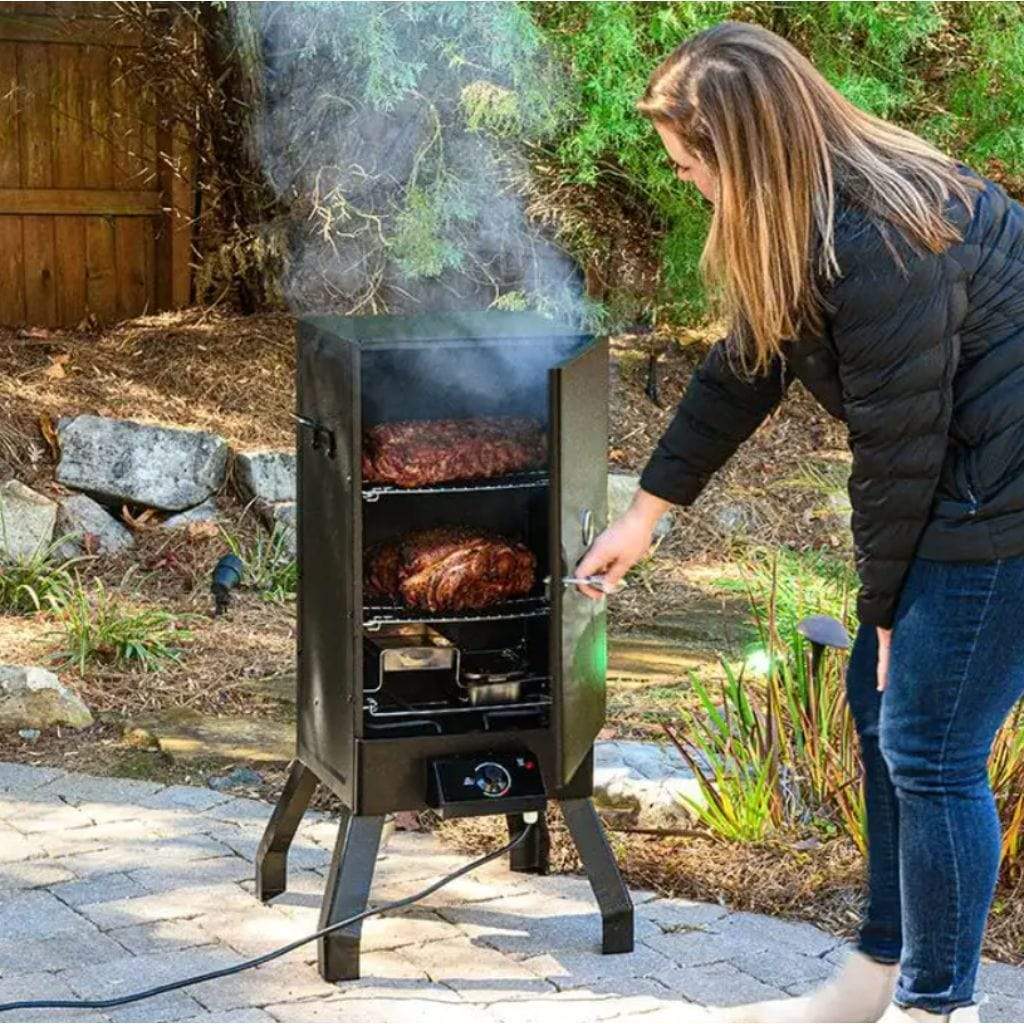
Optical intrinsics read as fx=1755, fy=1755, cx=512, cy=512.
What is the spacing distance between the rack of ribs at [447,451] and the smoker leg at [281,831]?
0.75m

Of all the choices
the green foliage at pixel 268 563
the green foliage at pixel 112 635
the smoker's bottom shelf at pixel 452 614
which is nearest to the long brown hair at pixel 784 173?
the smoker's bottom shelf at pixel 452 614

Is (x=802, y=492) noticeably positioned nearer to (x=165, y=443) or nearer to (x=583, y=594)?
(x=165, y=443)

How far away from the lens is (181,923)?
3730 mm

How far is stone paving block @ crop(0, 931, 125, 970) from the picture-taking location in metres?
3.46

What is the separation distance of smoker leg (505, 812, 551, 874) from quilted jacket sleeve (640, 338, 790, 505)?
106 centimetres

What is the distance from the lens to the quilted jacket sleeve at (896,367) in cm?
265

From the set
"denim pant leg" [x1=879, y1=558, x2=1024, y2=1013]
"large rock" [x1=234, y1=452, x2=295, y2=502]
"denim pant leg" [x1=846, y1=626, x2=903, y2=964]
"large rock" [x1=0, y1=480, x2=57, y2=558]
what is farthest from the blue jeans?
"large rock" [x1=234, y1=452, x2=295, y2=502]

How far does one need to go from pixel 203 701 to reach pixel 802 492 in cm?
348

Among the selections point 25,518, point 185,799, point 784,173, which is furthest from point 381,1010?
point 25,518

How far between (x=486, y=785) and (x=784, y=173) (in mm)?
1406

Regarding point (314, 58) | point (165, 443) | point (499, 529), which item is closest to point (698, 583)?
point (165, 443)

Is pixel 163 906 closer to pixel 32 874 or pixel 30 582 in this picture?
pixel 32 874

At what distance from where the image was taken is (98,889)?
393 cm

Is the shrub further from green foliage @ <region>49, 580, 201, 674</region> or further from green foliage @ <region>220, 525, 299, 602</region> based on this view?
green foliage @ <region>220, 525, 299, 602</region>
